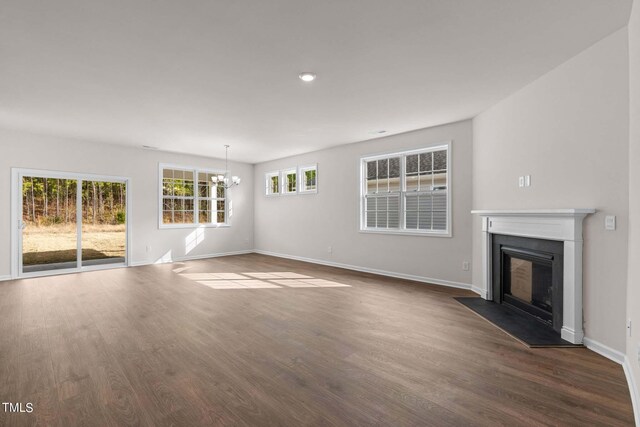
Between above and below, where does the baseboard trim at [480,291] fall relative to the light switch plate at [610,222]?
below

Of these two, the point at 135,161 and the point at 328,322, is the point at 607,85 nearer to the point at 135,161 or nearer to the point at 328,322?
the point at 328,322

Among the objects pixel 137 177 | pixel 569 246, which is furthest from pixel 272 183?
pixel 569 246

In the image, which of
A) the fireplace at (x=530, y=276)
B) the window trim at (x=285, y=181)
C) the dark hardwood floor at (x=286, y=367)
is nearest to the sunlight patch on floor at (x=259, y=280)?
the dark hardwood floor at (x=286, y=367)

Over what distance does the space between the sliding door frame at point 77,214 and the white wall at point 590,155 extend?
7659 mm

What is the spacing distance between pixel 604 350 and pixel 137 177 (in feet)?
27.5

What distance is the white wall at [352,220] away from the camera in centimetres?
495

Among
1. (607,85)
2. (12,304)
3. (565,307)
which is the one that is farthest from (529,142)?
(12,304)

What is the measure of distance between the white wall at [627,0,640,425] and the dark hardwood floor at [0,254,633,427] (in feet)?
0.86

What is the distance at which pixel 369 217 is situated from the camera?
20.7ft

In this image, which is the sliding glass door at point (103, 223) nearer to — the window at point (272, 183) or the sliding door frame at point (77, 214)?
the sliding door frame at point (77, 214)

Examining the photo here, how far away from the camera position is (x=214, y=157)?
8.28 metres

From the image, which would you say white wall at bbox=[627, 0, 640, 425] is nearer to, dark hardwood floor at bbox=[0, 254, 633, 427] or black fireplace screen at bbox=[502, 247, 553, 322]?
dark hardwood floor at bbox=[0, 254, 633, 427]

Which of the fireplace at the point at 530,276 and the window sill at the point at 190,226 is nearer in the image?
the fireplace at the point at 530,276

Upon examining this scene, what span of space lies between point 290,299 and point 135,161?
17.5 ft
